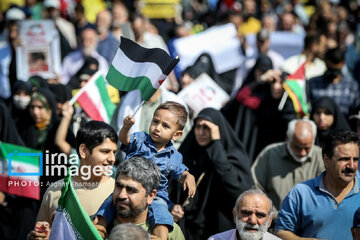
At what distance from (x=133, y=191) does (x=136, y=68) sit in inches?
53.4

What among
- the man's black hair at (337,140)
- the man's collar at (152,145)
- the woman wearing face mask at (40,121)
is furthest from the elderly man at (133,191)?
the woman wearing face mask at (40,121)

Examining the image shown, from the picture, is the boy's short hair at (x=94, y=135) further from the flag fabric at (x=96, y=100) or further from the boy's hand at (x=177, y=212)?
the flag fabric at (x=96, y=100)

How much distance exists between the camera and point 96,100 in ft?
28.7

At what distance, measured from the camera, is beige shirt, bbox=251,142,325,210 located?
7867mm

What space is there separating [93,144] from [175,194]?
148 centimetres

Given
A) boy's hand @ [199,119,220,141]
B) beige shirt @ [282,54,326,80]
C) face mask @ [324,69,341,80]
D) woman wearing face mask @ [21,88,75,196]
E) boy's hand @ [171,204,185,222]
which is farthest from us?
beige shirt @ [282,54,326,80]

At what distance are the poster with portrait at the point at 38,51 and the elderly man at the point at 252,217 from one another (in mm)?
5748

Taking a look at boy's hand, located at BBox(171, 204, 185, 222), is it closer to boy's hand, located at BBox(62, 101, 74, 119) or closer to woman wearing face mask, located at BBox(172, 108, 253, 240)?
woman wearing face mask, located at BBox(172, 108, 253, 240)

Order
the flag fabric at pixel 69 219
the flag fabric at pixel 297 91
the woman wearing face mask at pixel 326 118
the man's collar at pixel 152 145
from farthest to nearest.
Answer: the flag fabric at pixel 297 91
the woman wearing face mask at pixel 326 118
the man's collar at pixel 152 145
the flag fabric at pixel 69 219

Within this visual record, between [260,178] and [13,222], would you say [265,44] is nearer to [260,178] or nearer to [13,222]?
[260,178]

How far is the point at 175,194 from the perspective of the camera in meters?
7.81

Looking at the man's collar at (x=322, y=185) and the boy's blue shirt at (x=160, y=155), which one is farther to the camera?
the man's collar at (x=322, y=185)

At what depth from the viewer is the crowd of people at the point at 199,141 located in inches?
240

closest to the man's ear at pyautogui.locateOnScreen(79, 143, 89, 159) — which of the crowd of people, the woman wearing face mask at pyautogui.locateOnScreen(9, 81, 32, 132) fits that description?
the crowd of people
